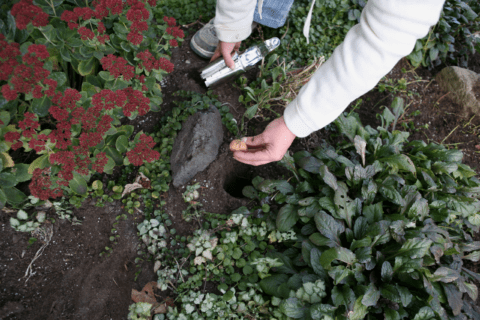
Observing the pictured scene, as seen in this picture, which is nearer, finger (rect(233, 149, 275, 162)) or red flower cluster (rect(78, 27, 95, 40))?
red flower cluster (rect(78, 27, 95, 40))

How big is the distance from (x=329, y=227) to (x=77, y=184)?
150 centimetres

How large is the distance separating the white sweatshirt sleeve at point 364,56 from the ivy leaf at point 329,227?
1.70 feet

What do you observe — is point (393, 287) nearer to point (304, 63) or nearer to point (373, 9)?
point (373, 9)

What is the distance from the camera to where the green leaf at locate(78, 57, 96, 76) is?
1.64 meters

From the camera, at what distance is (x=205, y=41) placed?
91.0 inches

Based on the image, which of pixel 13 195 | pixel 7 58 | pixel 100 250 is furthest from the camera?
pixel 100 250

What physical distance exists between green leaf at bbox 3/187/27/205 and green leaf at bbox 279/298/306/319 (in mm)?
1580

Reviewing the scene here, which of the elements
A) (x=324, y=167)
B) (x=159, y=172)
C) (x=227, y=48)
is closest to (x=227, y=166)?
(x=159, y=172)

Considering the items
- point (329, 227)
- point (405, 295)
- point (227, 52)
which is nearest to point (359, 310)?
point (405, 295)

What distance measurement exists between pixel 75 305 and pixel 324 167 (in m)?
1.70

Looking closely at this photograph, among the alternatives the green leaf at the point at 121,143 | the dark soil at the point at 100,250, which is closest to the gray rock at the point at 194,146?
the dark soil at the point at 100,250

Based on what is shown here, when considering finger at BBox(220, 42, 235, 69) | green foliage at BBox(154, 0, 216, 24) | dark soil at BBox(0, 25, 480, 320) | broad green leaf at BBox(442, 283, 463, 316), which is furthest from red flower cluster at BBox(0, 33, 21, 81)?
broad green leaf at BBox(442, 283, 463, 316)

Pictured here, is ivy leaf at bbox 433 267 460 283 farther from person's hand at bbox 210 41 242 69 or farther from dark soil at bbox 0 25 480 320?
person's hand at bbox 210 41 242 69

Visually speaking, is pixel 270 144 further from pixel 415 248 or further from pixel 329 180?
pixel 415 248
